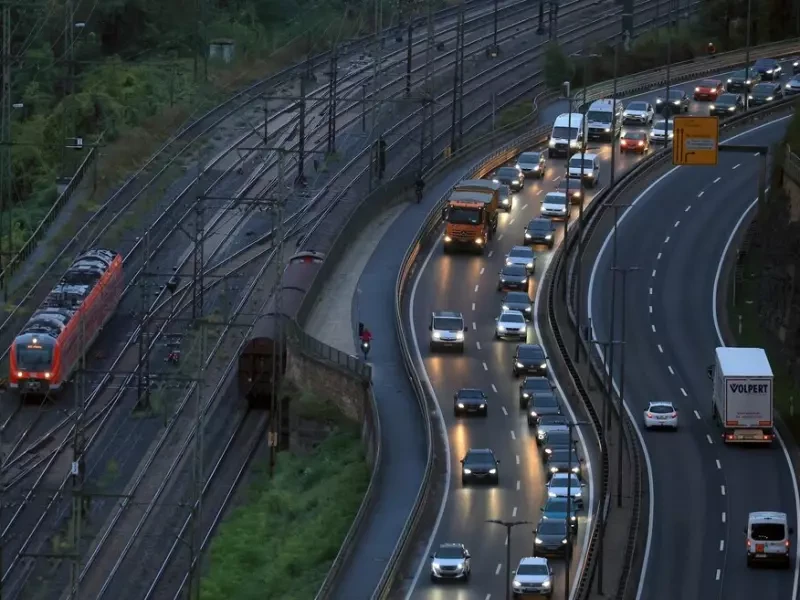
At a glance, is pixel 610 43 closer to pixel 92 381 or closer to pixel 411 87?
pixel 411 87

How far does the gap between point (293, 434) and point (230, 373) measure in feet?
19.2

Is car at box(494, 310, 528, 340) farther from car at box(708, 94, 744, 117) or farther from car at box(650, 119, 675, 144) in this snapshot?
car at box(708, 94, 744, 117)

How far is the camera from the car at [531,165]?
9481cm

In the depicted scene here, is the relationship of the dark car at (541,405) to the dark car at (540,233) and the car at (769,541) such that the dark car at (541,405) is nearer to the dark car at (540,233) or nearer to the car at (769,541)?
the car at (769,541)

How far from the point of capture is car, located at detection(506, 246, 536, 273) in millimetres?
82037

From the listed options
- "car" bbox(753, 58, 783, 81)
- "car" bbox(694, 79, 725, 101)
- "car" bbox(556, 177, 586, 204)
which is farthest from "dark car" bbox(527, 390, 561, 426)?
"car" bbox(753, 58, 783, 81)

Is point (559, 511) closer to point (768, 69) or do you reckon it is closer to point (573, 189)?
point (573, 189)

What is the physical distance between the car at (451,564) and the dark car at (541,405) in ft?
37.5

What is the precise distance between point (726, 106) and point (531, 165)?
13852 millimetres

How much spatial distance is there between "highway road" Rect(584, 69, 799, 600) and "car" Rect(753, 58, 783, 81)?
5.87 m

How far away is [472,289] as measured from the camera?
266ft

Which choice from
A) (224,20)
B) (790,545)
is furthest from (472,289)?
(224,20)

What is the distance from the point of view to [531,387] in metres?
68.4

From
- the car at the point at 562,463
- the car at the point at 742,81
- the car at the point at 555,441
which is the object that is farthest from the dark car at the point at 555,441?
the car at the point at 742,81
